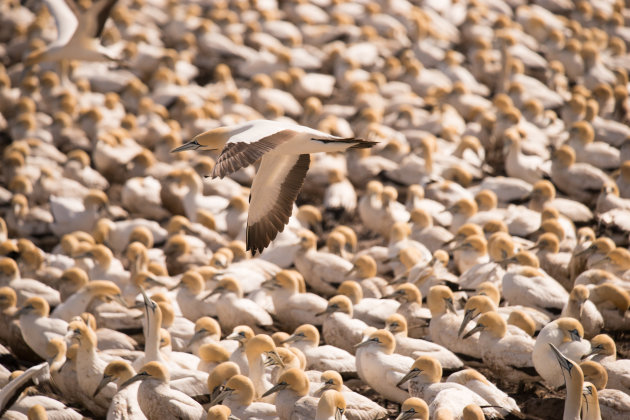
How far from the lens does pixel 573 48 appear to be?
18.1 meters

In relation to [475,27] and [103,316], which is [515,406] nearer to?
[103,316]

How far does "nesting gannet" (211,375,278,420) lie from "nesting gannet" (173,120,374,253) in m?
1.22

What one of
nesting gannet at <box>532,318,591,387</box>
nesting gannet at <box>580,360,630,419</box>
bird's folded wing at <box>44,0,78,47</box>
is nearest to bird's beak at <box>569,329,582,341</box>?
nesting gannet at <box>532,318,591,387</box>

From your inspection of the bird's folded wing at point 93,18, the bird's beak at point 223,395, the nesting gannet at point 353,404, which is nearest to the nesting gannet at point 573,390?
the nesting gannet at point 353,404

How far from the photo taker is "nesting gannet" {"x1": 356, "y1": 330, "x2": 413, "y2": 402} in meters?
8.42

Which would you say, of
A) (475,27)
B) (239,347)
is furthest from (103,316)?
(475,27)

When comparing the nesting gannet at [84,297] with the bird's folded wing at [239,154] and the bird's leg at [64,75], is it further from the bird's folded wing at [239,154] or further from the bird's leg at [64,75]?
the bird's leg at [64,75]

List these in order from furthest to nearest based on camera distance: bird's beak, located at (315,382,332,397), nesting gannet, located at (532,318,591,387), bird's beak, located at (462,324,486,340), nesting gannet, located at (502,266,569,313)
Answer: nesting gannet, located at (502,266,569,313)
bird's beak, located at (462,324,486,340)
nesting gannet, located at (532,318,591,387)
bird's beak, located at (315,382,332,397)

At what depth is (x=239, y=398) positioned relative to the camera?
7.76m

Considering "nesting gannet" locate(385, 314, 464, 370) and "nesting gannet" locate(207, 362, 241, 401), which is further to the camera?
"nesting gannet" locate(385, 314, 464, 370)

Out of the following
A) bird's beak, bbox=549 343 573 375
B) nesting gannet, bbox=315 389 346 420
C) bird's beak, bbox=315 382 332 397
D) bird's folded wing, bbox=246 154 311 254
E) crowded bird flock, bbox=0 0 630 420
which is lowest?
crowded bird flock, bbox=0 0 630 420

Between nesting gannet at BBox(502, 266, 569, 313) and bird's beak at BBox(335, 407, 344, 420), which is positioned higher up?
bird's beak at BBox(335, 407, 344, 420)

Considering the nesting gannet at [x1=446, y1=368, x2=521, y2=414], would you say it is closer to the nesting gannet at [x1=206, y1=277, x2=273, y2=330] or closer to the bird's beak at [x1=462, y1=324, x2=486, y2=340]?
the bird's beak at [x1=462, y1=324, x2=486, y2=340]

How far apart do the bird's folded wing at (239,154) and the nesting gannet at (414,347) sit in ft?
8.70
